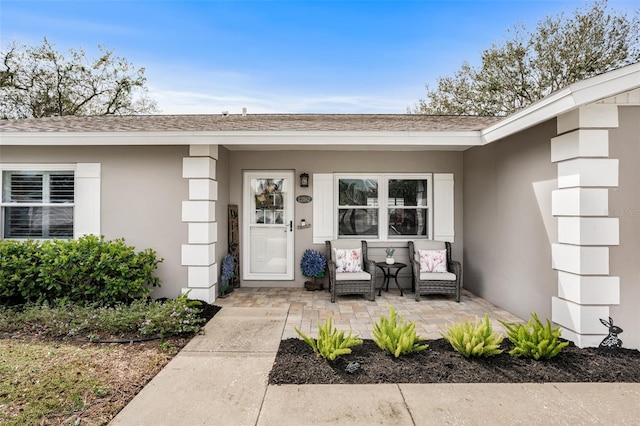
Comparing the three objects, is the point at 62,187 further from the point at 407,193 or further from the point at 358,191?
the point at 407,193

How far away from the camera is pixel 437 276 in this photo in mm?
5652

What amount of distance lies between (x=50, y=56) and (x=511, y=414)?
20378 millimetres

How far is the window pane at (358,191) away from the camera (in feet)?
21.9

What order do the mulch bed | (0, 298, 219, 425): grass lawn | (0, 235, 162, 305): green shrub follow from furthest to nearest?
(0, 235, 162, 305): green shrub < the mulch bed < (0, 298, 219, 425): grass lawn

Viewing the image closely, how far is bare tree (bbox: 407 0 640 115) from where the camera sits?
12828 millimetres

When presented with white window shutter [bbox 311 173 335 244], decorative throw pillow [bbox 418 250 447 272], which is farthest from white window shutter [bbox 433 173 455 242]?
white window shutter [bbox 311 173 335 244]

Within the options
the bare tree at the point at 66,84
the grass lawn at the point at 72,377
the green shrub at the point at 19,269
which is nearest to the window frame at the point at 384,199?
the grass lawn at the point at 72,377

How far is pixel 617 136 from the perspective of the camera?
348 cm

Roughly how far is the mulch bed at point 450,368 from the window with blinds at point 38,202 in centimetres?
436

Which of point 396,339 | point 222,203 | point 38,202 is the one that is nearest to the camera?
point 396,339

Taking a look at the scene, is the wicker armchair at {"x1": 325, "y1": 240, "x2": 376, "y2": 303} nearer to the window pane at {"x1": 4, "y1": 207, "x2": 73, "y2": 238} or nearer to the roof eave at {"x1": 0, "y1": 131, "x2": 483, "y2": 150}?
the roof eave at {"x1": 0, "y1": 131, "x2": 483, "y2": 150}

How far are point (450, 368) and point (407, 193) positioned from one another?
4005 millimetres

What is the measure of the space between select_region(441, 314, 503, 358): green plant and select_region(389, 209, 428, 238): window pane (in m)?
3.35

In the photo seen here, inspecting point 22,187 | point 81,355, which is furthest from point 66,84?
point 81,355
